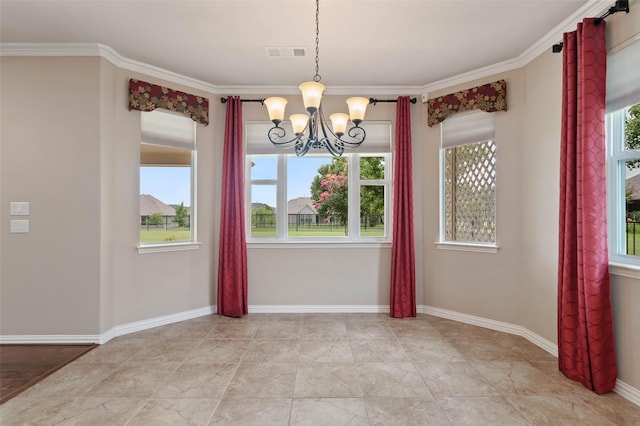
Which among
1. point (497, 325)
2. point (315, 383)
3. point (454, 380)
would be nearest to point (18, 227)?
point (315, 383)

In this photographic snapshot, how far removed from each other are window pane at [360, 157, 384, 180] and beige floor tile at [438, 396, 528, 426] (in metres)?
2.63

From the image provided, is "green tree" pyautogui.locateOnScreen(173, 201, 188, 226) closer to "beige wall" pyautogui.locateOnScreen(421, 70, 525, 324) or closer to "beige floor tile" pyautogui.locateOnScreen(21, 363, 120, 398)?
"beige floor tile" pyautogui.locateOnScreen(21, 363, 120, 398)

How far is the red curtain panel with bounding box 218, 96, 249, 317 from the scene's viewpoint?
3.86 metres

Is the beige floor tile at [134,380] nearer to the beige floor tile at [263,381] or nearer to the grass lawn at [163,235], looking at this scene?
the beige floor tile at [263,381]

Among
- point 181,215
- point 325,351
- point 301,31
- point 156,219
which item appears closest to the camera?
point 301,31

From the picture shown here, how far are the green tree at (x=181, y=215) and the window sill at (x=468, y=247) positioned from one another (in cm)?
301

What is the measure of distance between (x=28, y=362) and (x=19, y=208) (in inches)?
54.8

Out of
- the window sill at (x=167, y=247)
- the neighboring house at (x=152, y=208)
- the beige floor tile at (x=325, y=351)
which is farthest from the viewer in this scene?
the neighboring house at (x=152, y=208)

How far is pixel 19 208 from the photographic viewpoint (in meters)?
3.05

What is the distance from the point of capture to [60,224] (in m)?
3.09

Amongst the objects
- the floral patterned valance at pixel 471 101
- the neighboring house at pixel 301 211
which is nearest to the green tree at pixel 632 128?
the floral patterned valance at pixel 471 101

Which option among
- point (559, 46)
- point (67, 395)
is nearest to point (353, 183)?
point (559, 46)

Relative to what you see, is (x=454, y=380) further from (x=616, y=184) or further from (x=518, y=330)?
(x=616, y=184)

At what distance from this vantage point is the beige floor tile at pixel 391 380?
7.32 feet
